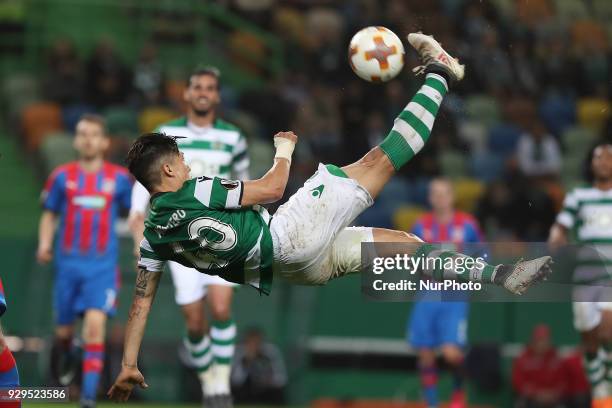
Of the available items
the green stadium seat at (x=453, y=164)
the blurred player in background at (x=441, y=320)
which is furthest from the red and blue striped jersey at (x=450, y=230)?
the green stadium seat at (x=453, y=164)

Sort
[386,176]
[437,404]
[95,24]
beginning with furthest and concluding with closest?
[95,24], [437,404], [386,176]

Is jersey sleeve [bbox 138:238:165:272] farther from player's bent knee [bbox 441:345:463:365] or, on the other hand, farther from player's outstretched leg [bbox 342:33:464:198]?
player's bent knee [bbox 441:345:463:365]

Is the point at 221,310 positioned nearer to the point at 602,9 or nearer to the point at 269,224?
the point at 269,224

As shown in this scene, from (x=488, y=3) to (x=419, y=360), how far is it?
419 centimetres

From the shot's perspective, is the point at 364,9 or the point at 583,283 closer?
the point at 583,283

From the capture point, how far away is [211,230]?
7.46 meters

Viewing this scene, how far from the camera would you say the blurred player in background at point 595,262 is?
10.5m

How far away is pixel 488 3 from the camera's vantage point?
10969 mm

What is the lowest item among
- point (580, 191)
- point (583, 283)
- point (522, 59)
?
point (583, 283)

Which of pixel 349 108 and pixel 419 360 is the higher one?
pixel 349 108

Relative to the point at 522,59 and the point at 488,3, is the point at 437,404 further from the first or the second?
the point at 522,59

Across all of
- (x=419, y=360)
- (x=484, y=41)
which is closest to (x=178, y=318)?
(x=419, y=360)

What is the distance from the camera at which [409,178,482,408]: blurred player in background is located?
12.4 metres

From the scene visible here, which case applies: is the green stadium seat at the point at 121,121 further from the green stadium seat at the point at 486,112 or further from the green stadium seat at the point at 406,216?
the green stadium seat at the point at 486,112
